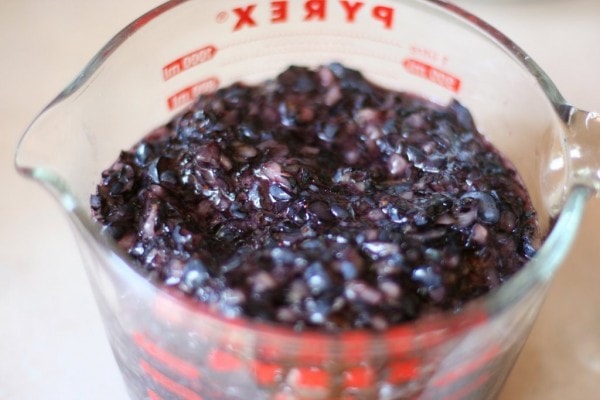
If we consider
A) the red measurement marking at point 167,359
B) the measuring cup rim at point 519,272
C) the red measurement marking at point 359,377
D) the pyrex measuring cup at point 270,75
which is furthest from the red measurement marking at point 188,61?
the red measurement marking at point 359,377

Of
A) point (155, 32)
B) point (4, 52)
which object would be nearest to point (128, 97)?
point (155, 32)

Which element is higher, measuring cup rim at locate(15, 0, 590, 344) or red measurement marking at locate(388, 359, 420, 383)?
measuring cup rim at locate(15, 0, 590, 344)

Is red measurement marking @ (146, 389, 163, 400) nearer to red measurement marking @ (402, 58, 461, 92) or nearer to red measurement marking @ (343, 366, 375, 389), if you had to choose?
red measurement marking @ (343, 366, 375, 389)

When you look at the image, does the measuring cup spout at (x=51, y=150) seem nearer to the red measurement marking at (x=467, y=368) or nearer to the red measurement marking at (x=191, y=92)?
the red measurement marking at (x=191, y=92)

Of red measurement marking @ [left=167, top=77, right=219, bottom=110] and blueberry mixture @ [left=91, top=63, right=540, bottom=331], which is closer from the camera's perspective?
blueberry mixture @ [left=91, top=63, right=540, bottom=331]

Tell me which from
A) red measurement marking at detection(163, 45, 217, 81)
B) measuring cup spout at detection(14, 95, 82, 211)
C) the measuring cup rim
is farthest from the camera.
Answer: red measurement marking at detection(163, 45, 217, 81)

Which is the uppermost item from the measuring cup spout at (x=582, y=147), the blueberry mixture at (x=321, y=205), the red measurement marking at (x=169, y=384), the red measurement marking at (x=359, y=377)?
the measuring cup spout at (x=582, y=147)

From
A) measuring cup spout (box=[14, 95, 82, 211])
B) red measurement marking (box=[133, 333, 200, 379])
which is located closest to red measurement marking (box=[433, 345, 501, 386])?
red measurement marking (box=[133, 333, 200, 379])

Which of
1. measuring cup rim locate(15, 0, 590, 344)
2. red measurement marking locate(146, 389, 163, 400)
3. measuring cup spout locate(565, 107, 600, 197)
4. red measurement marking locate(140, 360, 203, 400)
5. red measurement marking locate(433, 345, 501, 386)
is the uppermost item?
measuring cup spout locate(565, 107, 600, 197)
